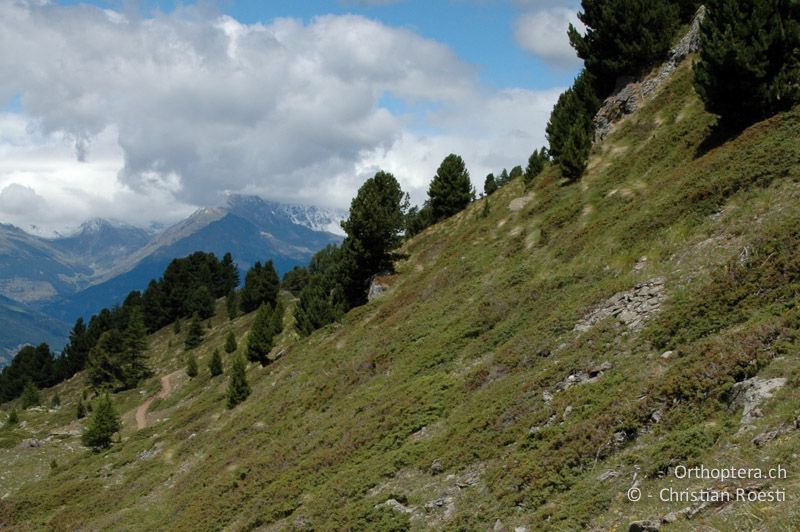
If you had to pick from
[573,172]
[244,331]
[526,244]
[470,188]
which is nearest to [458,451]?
[526,244]

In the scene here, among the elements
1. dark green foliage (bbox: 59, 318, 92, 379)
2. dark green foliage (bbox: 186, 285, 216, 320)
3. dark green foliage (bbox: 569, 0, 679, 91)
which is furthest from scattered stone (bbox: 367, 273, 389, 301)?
dark green foliage (bbox: 59, 318, 92, 379)

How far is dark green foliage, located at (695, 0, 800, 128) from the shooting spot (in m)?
25.8

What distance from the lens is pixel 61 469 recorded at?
153 ft

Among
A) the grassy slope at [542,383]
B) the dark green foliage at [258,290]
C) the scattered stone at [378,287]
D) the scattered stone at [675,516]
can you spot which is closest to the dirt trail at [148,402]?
the grassy slope at [542,383]

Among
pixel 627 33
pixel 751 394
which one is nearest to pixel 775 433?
pixel 751 394

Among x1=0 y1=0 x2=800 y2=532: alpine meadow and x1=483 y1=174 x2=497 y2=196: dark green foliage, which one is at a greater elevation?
x1=483 y1=174 x2=497 y2=196: dark green foliage

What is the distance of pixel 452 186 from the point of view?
77.4m

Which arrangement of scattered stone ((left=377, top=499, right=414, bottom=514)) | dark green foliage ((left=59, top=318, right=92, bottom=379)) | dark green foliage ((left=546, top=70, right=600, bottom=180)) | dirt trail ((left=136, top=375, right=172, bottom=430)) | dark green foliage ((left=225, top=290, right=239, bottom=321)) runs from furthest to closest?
dark green foliage ((left=59, top=318, right=92, bottom=379)) → dark green foliage ((left=225, top=290, right=239, bottom=321)) → dirt trail ((left=136, top=375, right=172, bottom=430)) → dark green foliage ((left=546, top=70, right=600, bottom=180)) → scattered stone ((left=377, top=499, right=414, bottom=514))

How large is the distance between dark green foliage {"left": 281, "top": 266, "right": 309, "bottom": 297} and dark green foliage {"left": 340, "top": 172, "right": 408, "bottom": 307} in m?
75.4

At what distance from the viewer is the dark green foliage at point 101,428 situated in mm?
48875

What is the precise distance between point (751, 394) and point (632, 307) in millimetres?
8015

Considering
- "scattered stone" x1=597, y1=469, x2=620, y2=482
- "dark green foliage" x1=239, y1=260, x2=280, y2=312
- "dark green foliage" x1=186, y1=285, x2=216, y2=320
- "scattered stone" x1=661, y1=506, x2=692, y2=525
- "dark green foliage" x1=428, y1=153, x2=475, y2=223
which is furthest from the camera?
"dark green foliage" x1=186, y1=285, x2=216, y2=320

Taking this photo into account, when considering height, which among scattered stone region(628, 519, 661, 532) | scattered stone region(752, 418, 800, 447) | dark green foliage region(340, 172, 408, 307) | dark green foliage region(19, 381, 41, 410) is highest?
dark green foliage region(340, 172, 408, 307)

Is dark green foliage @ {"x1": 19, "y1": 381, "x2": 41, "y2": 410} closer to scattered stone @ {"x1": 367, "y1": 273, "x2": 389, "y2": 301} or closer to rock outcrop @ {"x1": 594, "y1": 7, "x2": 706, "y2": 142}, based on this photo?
scattered stone @ {"x1": 367, "y1": 273, "x2": 389, "y2": 301}
